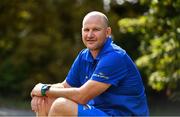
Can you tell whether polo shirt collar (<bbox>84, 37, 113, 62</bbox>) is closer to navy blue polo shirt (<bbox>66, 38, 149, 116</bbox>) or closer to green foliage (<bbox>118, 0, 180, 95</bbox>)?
navy blue polo shirt (<bbox>66, 38, 149, 116</bbox>)

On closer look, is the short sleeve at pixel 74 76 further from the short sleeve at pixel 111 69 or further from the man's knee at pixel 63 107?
the man's knee at pixel 63 107

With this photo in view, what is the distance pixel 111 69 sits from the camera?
4539 millimetres

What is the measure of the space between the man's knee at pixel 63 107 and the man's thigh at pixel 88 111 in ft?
0.15

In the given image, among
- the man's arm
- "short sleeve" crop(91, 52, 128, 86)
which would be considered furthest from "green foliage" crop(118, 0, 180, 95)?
the man's arm

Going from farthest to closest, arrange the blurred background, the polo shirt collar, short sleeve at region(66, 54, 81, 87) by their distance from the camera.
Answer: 1. the blurred background
2. short sleeve at region(66, 54, 81, 87)
3. the polo shirt collar

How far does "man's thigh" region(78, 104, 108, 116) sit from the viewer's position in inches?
173

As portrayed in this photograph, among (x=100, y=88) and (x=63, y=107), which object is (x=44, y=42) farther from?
(x=63, y=107)

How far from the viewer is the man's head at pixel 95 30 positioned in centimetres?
464

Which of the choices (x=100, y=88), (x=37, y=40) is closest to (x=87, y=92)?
(x=100, y=88)

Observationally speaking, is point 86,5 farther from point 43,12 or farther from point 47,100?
point 47,100

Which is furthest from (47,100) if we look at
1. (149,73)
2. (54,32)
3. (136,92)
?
(54,32)

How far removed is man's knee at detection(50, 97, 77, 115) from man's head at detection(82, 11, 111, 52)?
58 cm

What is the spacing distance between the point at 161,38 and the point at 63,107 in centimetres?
570

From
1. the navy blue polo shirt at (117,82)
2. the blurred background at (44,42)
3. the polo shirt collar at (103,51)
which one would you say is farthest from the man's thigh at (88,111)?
the blurred background at (44,42)
